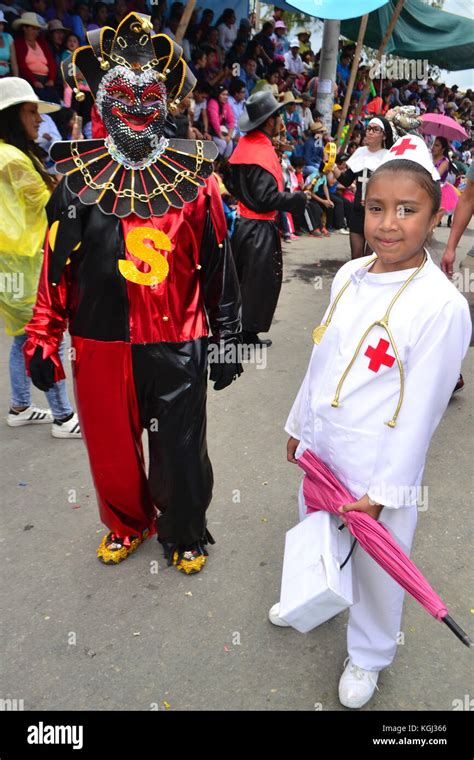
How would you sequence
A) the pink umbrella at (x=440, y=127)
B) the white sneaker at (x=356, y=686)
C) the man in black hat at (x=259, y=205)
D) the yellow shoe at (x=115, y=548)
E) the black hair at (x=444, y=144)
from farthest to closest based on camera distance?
the pink umbrella at (x=440, y=127), the black hair at (x=444, y=144), the man in black hat at (x=259, y=205), the yellow shoe at (x=115, y=548), the white sneaker at (x=356, y=686)

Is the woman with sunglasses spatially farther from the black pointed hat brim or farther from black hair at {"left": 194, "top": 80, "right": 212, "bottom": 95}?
black hair at {"left": 194, "top": 80, "right": 212, "bottom": 95}

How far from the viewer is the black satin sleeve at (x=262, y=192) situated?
14.0 ft

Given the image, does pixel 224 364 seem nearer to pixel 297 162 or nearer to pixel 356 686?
pixel 356 686

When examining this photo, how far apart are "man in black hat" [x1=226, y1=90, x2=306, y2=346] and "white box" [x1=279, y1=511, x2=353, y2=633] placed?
312cm

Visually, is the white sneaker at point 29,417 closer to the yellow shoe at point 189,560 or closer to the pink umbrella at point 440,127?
the yellow shoe at point 189,560

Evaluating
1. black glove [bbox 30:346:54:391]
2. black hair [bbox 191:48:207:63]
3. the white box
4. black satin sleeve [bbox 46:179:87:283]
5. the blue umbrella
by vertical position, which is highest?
the blue umbrella

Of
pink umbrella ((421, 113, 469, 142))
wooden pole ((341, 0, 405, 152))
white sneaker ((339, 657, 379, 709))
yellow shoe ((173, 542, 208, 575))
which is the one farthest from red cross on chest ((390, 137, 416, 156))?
wooden pole ((341, 0, 405, 152))

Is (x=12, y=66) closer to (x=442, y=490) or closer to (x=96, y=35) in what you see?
(x=96, y=35)

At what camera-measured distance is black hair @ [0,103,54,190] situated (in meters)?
3.00

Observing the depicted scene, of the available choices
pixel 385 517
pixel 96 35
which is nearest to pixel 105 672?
pixel 385 517

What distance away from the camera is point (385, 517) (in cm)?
168

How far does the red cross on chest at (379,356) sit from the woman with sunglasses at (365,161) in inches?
132

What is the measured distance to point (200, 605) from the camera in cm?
234

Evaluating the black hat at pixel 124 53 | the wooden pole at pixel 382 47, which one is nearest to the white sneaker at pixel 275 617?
the black hat at pixel 124 53
